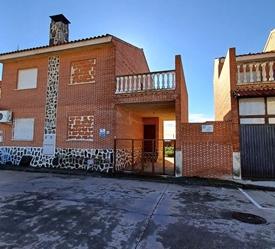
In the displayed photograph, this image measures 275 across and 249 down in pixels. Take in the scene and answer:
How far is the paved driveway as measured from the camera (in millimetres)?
3936

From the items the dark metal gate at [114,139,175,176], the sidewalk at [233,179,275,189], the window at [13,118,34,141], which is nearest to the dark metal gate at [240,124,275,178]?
the sidewalk at [233,179,275,189]

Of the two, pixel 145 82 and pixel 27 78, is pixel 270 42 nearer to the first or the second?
pixel 145 82

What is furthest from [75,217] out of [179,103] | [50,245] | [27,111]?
[27,111]

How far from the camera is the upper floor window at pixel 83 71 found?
493 inches

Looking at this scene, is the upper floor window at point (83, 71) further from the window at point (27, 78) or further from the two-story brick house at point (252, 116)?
the two-story brick house at point (252, 116)

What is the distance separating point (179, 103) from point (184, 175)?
10.5ft

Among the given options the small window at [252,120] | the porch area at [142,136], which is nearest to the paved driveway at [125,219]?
the small window at [252,120]

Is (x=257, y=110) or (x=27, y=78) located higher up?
(x=27, y=78)

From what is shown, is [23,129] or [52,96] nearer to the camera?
[52,96]

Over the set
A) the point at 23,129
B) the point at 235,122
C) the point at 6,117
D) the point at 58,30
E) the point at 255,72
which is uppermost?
the point at 58,30

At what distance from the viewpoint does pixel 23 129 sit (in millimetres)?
13555

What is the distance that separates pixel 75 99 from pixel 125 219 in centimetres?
884

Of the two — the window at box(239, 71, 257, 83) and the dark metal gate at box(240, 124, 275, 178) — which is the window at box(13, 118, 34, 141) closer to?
the dark metal gate at box(240, 124, 275, 178)

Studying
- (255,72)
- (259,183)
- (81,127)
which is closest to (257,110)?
(255,72)
